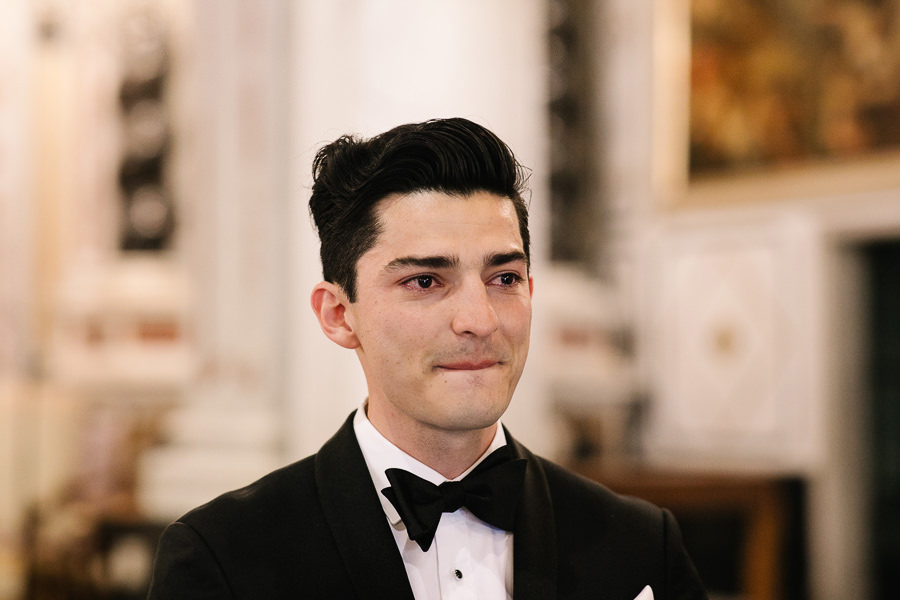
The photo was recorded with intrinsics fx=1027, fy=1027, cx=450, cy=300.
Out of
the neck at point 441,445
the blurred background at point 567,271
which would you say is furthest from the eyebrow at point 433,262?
the blurred background at point 567,271

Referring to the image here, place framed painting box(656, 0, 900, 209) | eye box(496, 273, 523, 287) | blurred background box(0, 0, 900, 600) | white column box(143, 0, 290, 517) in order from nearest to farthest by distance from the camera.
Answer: eye box(496, 273, 523, 287)
white column box(143, 0, 290, 517)
blurred background box(0, 0, 900, 600)
framed painting box(656, 0, 900, 209)

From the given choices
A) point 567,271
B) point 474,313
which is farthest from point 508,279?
point 567,271

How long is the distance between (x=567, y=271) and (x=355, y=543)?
732 cm

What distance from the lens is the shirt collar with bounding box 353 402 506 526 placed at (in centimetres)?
197

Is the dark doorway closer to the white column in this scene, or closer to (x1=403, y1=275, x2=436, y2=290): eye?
the white column

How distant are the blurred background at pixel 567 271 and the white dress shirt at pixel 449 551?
3.02m

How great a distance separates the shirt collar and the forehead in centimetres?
39

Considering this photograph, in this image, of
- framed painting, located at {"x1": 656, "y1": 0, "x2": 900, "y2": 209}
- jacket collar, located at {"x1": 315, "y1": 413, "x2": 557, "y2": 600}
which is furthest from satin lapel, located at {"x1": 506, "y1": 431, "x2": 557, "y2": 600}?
framed painting, located at {"x1": 656, "y1": 0, "x2": 900, "y2": 209}

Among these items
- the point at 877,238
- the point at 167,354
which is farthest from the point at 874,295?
the point at 167,354

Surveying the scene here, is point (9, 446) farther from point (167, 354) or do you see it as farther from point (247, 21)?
point (247, 21)

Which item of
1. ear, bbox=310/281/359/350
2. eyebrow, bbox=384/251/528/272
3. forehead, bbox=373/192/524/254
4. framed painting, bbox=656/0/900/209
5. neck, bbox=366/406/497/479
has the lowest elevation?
neck, bbox=366/406/497/479

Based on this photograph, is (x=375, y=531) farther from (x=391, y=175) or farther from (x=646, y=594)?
(x=391, y=175)

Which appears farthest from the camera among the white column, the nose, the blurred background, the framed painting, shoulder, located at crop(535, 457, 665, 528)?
the framed painting

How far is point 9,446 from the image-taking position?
752cm
